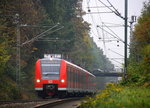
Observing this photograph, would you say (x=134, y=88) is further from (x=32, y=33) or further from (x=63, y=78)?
(x=32, y=33)

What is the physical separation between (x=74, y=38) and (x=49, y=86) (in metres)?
35.8

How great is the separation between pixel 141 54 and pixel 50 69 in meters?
7.06

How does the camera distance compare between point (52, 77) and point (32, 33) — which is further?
point (32, 33)

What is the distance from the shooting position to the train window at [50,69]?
1310 inches

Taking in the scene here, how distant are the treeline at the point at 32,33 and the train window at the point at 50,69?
2.70 metres

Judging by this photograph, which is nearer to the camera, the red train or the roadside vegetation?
the roadside vegetation

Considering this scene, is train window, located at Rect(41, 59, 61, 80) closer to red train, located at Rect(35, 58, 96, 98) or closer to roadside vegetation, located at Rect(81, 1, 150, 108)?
red train, located at Rect(35, 58, 96, 98)

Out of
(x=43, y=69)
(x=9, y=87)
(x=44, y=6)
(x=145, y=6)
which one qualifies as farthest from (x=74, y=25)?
(x=43, y=69)

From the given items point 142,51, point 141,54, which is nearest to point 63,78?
point 141,54

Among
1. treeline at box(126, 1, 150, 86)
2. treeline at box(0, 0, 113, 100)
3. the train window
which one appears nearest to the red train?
the train window

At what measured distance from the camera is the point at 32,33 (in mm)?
52438

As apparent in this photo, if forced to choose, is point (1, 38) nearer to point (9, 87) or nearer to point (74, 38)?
point (9, 87)

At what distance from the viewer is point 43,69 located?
3344 cm

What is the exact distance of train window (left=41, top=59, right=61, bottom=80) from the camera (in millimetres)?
33281
